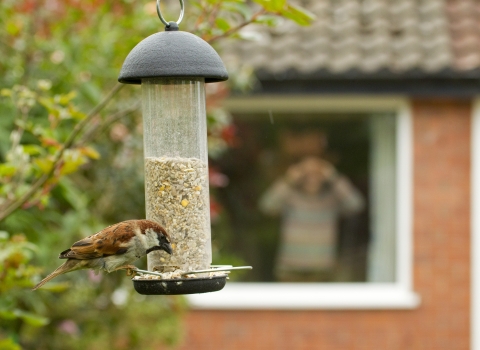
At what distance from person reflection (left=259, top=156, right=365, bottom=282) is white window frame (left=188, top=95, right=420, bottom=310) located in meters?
0.21

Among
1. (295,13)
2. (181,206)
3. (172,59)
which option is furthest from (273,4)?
(181,206)

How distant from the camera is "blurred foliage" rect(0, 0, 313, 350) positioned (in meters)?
5.14

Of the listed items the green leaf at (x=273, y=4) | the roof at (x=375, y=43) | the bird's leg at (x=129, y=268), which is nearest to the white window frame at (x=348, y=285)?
the roof at (x=375, y=43)

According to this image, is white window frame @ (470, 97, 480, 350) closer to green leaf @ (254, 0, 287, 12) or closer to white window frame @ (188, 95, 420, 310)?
white window frame @ (188, 95, 420, 310)

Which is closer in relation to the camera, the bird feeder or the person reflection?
the bird feeder

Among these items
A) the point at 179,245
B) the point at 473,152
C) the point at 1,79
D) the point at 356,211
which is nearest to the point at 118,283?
the point at 1,79

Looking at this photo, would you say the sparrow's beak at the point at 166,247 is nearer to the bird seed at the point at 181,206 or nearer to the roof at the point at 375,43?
the bird seed at the point at 181,206

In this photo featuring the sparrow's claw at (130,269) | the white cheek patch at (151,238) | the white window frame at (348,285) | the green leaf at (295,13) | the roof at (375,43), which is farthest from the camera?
the white window frame at (348,285)

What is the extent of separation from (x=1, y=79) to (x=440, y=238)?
5.34 metres

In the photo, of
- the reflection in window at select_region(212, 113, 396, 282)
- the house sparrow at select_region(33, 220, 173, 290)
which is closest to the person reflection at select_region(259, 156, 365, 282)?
the reflection in window at select_region(212, 113, 396, 282)

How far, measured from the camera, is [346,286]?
9578 millimetres

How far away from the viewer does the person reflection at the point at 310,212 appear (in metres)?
9.64

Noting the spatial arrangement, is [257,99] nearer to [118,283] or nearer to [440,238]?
[440,238]

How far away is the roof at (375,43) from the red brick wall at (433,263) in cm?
59
